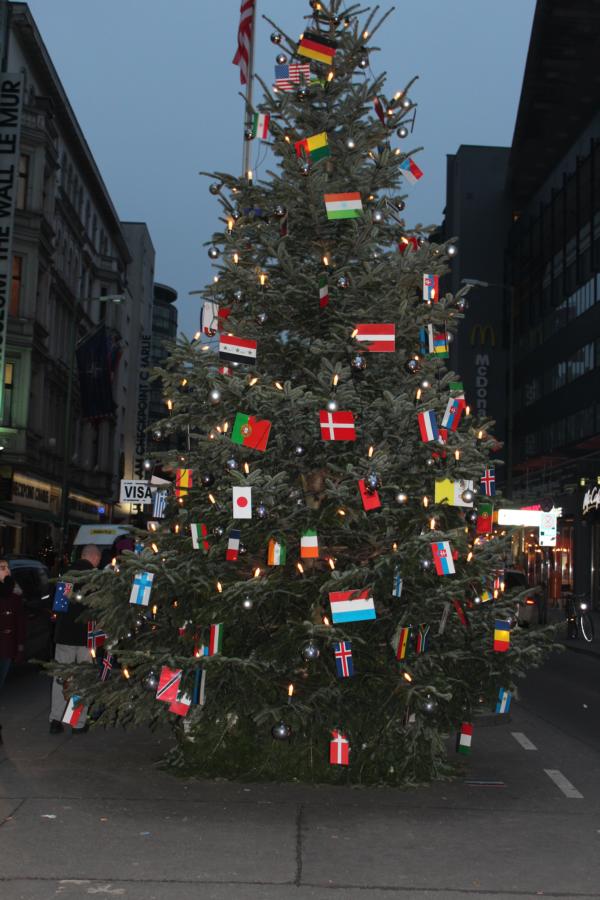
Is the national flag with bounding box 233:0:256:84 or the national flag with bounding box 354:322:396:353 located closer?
the national flag with bounding box 354:322:396:353

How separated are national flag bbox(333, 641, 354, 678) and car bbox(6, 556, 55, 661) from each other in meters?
9.62

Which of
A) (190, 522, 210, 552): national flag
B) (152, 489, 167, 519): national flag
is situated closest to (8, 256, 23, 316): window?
(152, 489, 167, 519): national flag

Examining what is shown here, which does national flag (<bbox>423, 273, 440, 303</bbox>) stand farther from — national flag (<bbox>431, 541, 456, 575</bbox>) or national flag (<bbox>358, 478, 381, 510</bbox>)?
national flag (<bbox>431, 541, 456, 575</bbox>)

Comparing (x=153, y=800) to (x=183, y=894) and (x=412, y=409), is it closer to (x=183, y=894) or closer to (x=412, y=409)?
(x=183, y=894)

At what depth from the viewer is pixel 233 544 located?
919 centimetres

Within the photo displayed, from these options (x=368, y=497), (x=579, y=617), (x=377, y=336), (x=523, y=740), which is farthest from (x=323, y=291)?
(x=579, y=617)

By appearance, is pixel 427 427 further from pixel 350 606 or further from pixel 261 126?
pixel 261 126

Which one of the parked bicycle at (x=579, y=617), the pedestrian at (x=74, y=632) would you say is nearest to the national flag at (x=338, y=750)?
the pedestrian at (x=74, y=632)

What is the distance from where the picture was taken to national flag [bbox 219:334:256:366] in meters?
9.83

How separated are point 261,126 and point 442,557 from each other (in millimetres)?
4415

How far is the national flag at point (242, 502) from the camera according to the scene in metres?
8.96

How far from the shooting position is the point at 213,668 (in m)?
8.85

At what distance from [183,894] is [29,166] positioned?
43319 mm

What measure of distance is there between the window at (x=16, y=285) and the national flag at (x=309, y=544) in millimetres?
38204
